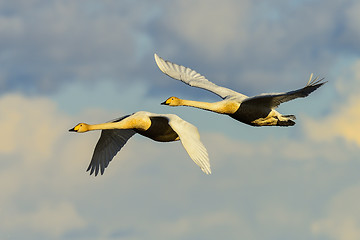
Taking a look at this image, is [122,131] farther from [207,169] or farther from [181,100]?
[207,169]

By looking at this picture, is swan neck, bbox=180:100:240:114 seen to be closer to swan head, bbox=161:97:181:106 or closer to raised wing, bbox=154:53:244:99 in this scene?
swan head, bbox=161:97:181:106

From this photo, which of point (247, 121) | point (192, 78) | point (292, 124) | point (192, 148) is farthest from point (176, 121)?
point (192, 78)

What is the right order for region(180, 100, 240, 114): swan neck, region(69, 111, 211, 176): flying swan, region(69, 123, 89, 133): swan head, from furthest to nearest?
region(180, 100, 240, 114): swan neck < region(69, 123, 89, 133): swan head < region(69, 111, 211, 176): flying swan

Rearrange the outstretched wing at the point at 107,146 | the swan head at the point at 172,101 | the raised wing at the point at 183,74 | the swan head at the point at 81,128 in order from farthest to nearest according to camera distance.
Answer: the raised wing at the point at 183,74, the outstretched wing at the point at 107,146, the swan head at the point at 172,101, the swan head at the point at 81,128

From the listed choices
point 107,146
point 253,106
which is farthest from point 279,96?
point 107,146

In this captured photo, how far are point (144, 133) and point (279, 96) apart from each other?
175 inches

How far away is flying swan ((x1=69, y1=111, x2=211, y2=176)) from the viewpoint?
22.2m

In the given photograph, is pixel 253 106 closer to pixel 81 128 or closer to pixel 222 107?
pixel 222 107

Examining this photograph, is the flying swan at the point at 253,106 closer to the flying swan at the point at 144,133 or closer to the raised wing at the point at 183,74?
the flying swan at the point at 144,133

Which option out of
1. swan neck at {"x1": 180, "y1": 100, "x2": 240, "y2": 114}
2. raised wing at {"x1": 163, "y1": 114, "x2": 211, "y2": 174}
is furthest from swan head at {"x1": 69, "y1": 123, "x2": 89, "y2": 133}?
swan neck at {"x1": 180, "y1": 100, "x2": 240, "y2": 114}

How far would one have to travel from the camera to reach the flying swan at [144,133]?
2217 centimetres

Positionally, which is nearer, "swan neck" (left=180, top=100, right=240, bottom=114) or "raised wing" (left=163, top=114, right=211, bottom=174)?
"raised wing" (left=163, top=114, right=211, bottom=174)

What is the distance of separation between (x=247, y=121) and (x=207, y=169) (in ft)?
16.3

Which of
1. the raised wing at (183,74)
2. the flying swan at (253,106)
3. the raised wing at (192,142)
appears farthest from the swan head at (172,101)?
the raised wing at (183,74)
